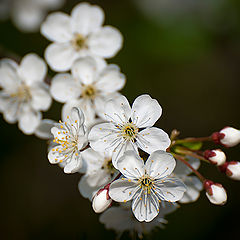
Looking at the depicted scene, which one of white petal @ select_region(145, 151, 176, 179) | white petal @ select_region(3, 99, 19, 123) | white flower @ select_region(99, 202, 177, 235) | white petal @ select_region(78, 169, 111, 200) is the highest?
white petal @ select_region(145, 151, 176, 179)

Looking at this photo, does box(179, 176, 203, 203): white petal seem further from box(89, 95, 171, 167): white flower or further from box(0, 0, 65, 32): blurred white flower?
box(0, 0, 65, 32): blurred white flower

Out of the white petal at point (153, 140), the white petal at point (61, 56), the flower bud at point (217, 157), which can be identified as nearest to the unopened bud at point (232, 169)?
the flower bud at point (217, 157)

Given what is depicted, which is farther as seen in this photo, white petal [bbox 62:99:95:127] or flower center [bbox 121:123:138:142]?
white petal [bbox 62:99:95:127]

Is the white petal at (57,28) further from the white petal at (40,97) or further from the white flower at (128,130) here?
the white flower at (128,130)

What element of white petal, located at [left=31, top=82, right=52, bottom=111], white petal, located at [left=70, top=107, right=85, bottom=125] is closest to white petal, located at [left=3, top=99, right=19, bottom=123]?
white petal, located at [left=31, top=82, right=52, bottom=111]

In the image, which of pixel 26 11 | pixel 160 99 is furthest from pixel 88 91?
pixel 160 99

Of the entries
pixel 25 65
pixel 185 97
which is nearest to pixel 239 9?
pixel 185 97
